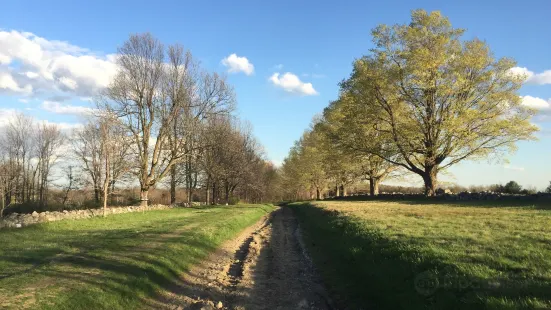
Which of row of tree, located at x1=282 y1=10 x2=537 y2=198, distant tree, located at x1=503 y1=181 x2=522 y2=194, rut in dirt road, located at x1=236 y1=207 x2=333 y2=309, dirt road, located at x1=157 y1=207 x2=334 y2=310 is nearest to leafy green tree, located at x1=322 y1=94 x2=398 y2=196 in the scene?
row of tree, located at x1=282 y1=10 x2=537 y2=198

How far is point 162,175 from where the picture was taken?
3888cm

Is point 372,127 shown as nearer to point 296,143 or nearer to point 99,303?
point 99,303

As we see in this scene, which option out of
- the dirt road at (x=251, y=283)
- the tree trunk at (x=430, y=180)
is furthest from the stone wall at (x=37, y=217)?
the tree trunk at (x=430, y=180)

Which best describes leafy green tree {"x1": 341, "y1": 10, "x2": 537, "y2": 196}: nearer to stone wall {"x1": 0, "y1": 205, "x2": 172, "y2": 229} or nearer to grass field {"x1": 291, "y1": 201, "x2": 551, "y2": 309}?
grass field {"x1": 291, "y1": 201, "x2": 551, "y2": 309}

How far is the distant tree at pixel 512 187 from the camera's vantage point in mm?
34750

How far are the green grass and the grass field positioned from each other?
4.34 m

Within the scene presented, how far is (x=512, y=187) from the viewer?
36125 mm

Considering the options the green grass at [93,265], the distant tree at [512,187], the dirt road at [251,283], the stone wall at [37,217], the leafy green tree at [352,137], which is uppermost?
the leafy green tree at [352,137]

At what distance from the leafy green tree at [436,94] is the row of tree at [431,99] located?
70mm

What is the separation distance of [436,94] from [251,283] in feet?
88.3

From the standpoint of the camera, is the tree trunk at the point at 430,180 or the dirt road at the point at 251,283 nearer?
the dirt road at the point at 251,283

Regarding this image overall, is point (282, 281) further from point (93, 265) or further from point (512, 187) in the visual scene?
point (512, 187)

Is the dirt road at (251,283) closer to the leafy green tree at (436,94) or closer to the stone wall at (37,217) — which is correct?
the stone wall at (37,217)

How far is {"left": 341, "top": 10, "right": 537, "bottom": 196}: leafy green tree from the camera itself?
3078cm
